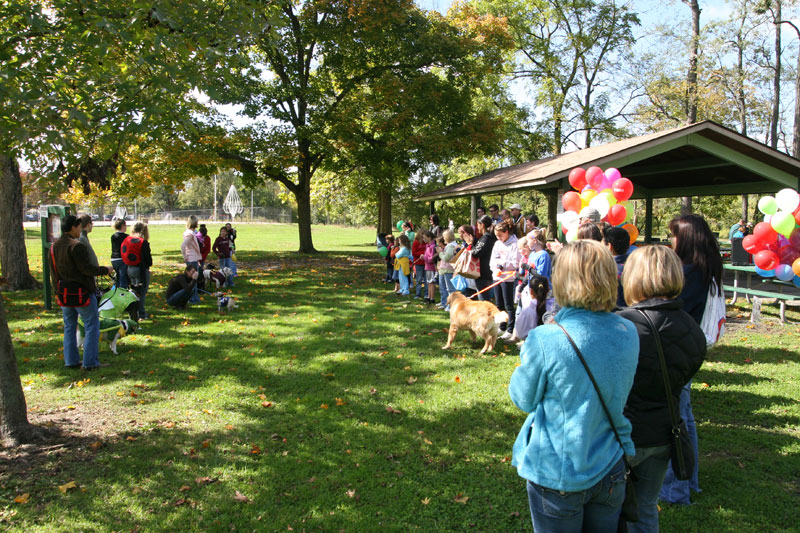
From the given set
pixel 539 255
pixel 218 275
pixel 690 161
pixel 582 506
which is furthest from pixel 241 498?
pixel 690 161

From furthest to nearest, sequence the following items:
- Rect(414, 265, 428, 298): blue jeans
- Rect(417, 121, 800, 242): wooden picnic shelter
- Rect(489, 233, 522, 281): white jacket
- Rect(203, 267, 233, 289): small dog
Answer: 1. Rect(203, 267, 233, 289): small dog
2. Rect(414, 265, 428, 298): blue jeans
3. Rect(417, 121, 800, 242): wooden picnic shelter
4. Rect(489, 233, 522, 281): white jacket

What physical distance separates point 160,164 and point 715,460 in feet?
65.6

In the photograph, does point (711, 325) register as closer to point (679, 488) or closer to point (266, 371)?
point (679, 488)

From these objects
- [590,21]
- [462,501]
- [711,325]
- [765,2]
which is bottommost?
[462,501]

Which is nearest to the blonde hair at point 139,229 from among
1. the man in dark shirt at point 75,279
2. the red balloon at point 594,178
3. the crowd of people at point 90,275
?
the crowd of people at point 90,275

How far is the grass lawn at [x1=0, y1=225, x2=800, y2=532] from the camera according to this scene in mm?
3504

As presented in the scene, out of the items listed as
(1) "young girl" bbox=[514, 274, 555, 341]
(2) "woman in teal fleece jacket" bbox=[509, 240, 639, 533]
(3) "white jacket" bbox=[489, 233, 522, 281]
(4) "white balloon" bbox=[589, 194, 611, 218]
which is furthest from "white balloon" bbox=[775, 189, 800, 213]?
(2) "woman in teal fleece jacket" bbox=[509, 240, 639, 533]

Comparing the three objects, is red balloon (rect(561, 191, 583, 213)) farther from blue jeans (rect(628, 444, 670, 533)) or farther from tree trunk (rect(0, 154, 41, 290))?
tree trunk (rect(0, 154, 41, 290))

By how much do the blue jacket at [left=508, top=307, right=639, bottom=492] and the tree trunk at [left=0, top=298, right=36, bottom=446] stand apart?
14.5 ft

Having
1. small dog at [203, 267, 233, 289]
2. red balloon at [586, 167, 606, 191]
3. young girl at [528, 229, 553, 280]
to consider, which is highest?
red balloon at [586, 167, 606, 191]

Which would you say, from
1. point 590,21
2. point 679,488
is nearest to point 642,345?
point 679,488

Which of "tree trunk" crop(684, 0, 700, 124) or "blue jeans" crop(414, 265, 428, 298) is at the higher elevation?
"tree trunk" crop(684, 0, 700, 124)

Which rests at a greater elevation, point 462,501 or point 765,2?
point 765,2

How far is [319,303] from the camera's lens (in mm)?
11297
